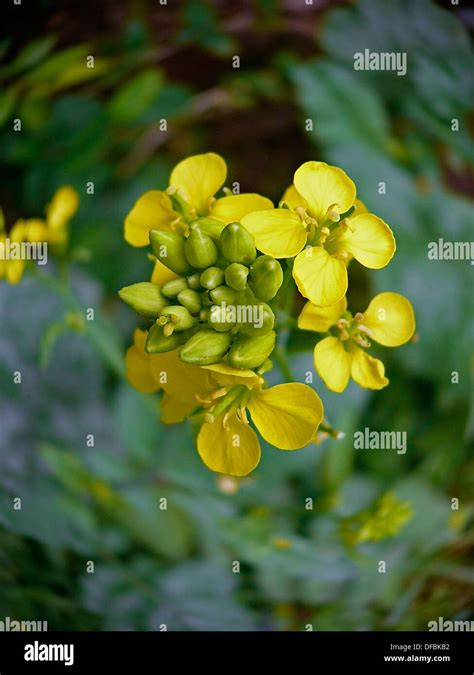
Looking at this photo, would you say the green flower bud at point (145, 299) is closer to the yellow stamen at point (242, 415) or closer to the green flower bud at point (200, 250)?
the green flower bud at point (200, 250)

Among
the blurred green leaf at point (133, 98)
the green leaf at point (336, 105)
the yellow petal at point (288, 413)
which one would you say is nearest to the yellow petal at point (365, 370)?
the yellow petal at point (288, 413)

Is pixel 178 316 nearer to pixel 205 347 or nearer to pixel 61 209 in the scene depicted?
pixel 205 347

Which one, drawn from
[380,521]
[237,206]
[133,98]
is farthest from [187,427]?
[133,98]

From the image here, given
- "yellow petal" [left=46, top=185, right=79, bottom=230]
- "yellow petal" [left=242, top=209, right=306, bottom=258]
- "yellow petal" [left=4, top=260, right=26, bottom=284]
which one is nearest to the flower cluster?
"yellow petal" [left=242, top=209, right=306, bottom=258]

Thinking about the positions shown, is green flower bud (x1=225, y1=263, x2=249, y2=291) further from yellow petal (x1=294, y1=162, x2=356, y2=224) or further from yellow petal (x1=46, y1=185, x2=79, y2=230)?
yellow petal (x1=46, y1=185, x2=79, y2=230)

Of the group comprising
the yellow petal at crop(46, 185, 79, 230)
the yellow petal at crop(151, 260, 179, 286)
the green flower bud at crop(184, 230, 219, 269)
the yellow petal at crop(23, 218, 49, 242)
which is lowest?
the yellow petal at crop(151, 260, 179, 286)

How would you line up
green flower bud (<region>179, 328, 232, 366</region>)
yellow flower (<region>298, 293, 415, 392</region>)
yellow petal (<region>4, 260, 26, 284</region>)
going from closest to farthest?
green flower bud (<region>179, 328, 232, 366</region>), yellow flower (<region>298, 293, 415, 392</region>), yellow petal (<region>4, 260, 26, 284</region>)

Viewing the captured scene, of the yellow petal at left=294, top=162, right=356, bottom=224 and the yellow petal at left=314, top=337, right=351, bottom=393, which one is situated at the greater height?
the yellow petal at left=294, top=162, right=356, bottom=224
